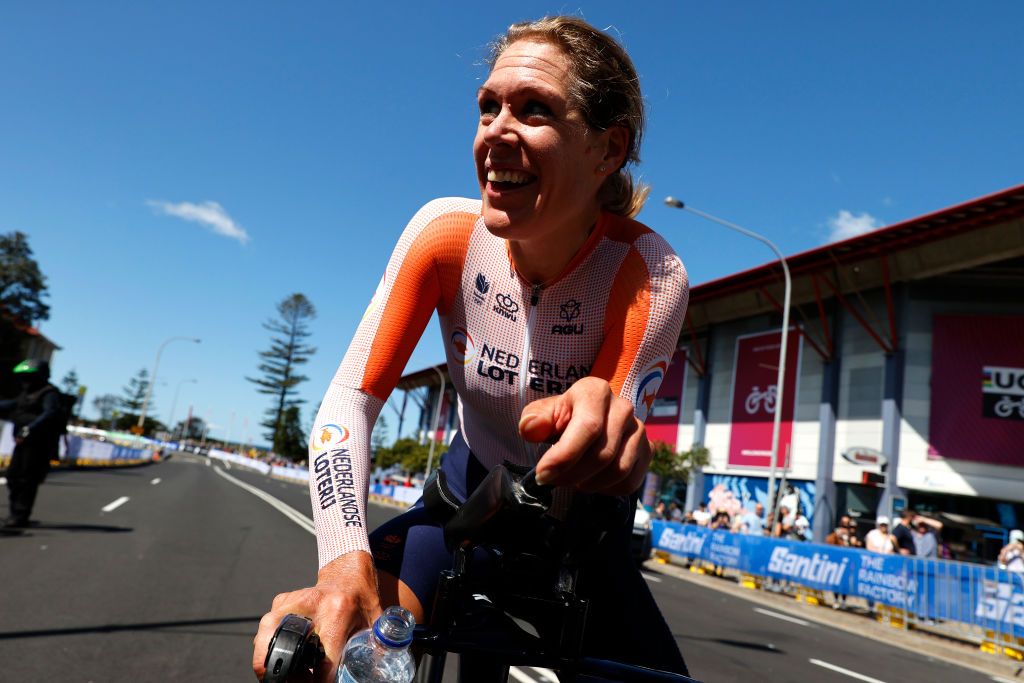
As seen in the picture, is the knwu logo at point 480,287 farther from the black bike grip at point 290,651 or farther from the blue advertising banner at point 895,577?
the blue advertising banner at point 895,577

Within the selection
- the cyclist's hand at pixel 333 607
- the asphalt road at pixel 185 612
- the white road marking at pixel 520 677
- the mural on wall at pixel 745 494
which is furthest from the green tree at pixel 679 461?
the cyclist's hand at pixel 333 607

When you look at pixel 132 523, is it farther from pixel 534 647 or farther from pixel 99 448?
pixel 99 448

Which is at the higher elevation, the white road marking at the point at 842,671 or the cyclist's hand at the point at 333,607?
the cyclist's hand at the point at 333,607

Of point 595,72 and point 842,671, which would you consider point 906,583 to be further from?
point 595,72

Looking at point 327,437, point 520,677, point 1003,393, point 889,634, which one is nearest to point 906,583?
point 889,634

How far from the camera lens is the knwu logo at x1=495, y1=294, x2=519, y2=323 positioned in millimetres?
1722

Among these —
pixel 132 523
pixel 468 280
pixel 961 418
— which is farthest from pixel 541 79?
pixel 961 418

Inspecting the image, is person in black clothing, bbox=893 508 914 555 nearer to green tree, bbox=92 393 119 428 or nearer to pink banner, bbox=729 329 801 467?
pink banner, bbox=729 329 801 467

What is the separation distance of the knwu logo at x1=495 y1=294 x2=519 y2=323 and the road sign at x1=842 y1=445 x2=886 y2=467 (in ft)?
83.4

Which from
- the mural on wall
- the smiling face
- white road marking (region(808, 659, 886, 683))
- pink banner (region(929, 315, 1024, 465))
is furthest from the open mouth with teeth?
the mural on wall

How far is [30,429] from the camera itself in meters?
8.68

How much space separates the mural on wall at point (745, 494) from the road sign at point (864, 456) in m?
2.71

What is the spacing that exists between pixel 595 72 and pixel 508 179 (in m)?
0.31

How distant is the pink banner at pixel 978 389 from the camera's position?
2239 centimetres
